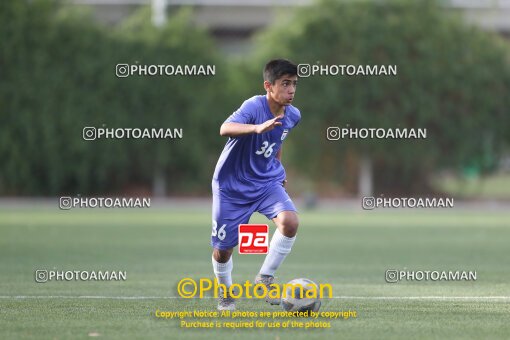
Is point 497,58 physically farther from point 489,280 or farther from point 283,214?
point 283,214

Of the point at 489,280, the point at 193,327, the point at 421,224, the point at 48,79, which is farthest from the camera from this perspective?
the point at 48,79

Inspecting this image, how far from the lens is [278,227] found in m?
10.5

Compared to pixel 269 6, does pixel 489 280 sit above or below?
below

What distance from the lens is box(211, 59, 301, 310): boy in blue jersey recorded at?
10430 millimetres

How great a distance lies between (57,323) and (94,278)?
4.50 m

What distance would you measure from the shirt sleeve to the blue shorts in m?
0.71

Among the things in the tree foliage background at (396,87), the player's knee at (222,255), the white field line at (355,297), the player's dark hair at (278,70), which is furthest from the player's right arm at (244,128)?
the tree foliage background at (396,87)

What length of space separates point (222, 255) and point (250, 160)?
3.06ft

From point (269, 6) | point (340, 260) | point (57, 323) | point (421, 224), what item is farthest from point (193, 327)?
point (269, 6)

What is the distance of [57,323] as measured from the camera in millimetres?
9398

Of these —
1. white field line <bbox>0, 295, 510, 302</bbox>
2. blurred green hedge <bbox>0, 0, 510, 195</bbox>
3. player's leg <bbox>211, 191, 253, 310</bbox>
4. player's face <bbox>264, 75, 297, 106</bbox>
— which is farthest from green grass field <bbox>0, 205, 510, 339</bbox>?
blurred green hedge <bbox>0, 0, 510, 195</bbox>

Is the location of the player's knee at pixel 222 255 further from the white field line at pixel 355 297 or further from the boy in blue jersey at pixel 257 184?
the white field line at pixel 355 297

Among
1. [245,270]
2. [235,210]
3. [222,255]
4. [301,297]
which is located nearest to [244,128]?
[235,210]

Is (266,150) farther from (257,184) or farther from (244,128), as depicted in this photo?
(244,128)
